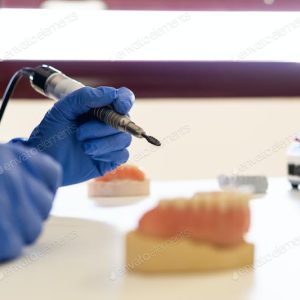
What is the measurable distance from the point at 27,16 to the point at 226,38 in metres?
0.78

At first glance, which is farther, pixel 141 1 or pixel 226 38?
pixel 226 38

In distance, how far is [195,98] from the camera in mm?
2201

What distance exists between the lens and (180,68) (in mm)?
2166

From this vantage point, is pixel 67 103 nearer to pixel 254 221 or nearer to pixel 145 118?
pixel 254 221

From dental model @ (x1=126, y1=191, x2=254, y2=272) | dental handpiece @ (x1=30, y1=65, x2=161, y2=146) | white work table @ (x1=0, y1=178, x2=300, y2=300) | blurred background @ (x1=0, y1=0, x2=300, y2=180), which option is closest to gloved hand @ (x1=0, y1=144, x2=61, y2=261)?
white work table @ (x1=0, y1=178, x2=300, y2=300)

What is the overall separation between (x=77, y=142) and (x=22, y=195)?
521 millimetres

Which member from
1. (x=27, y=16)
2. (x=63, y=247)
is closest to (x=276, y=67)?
(x=27, y=16)

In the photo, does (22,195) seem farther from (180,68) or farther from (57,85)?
(180,68)

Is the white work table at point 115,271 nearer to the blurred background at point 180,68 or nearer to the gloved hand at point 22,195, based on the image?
the gloved hand at point 22,195

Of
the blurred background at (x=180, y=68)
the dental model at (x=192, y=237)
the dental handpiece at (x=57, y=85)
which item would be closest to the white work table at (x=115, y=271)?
the dental model at (x=192, y=237)

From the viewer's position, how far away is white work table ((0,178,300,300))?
536 mm

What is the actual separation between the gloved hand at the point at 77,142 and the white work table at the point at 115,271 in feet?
0.69

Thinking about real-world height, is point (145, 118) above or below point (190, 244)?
below

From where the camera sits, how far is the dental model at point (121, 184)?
1218 millimetres
